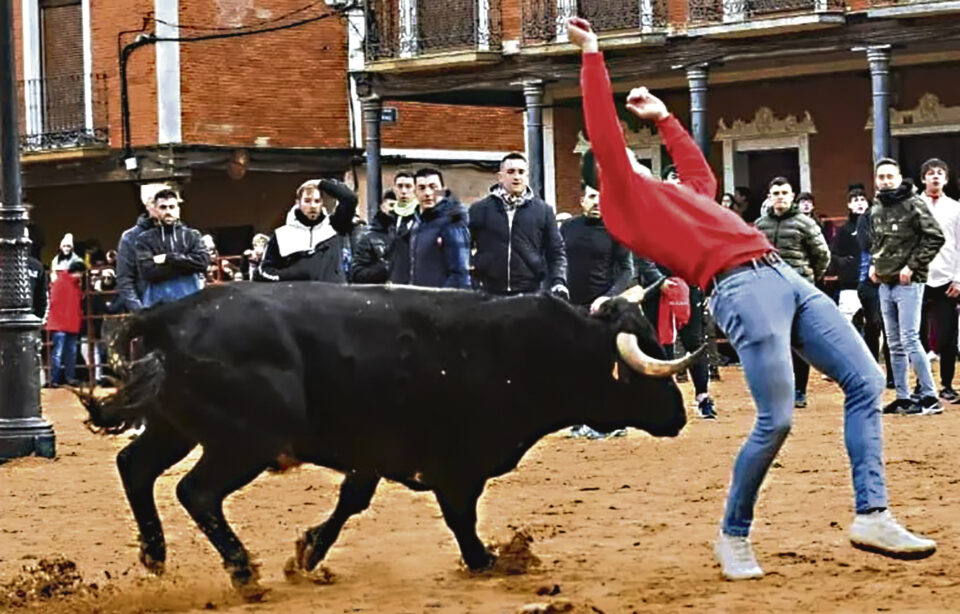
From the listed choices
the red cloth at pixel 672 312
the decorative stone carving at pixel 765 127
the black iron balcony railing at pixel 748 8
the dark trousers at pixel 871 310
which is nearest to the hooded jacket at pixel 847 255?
the dark trousers at pixel 871 310

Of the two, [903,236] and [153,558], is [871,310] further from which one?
[153,558]

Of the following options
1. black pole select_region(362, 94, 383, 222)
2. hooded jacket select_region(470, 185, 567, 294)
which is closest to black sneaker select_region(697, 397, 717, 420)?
hooded jacket select_region(470, 185, 567, 294)

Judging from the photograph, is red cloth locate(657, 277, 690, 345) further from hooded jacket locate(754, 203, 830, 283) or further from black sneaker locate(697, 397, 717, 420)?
black sneaker locate(697, 397, 717, 420)

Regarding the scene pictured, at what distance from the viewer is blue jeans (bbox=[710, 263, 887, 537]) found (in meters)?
8.14

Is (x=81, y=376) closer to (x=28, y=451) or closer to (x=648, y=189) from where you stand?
(x=28, y=451)

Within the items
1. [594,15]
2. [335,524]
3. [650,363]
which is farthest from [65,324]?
[650,363]

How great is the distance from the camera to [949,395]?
683 inches

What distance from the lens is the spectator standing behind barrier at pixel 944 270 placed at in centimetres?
1689

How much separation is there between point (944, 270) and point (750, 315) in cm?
926

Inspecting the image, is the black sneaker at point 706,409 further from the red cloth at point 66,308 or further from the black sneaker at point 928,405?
the red cloth at point 66,308

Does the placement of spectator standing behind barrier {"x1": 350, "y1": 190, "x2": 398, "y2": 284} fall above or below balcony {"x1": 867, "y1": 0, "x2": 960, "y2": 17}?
below

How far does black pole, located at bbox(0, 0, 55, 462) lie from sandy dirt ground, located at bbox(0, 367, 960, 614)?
27cm

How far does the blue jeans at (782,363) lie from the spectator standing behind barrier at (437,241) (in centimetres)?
597

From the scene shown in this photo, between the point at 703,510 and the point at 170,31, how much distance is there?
24068mm
